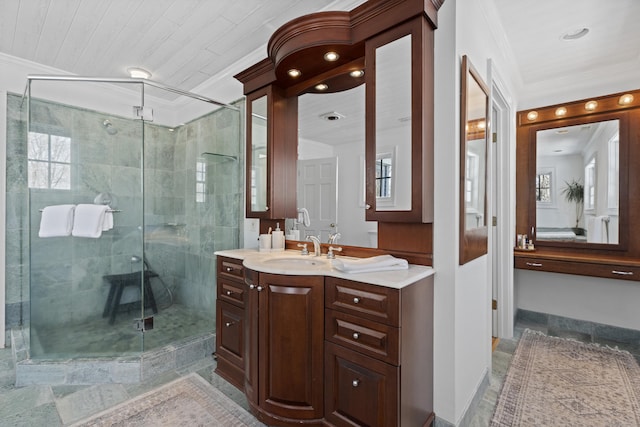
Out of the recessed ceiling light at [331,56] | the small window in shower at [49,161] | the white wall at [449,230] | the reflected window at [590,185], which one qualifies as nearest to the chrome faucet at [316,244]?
the white wall at [449,230]

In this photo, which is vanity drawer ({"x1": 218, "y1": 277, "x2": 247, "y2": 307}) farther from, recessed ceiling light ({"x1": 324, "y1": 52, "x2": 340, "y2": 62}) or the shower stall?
recessed ceiling light ({"x1": 324, "y1": 52, "x2": 340, "y2": 62})

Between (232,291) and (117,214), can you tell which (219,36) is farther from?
(232,291)

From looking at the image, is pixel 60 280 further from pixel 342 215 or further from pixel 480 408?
pixel 480 408

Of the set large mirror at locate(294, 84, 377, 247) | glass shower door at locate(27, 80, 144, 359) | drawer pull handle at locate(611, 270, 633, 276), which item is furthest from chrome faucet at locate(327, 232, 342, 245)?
drawer pull handle at locate(611, 270, 633, 276)

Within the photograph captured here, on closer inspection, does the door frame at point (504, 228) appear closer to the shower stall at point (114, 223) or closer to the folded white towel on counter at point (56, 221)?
the shower stall at point (114, 223)

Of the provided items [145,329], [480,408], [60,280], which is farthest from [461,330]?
[60,280]

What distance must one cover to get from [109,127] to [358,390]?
3.20 meters

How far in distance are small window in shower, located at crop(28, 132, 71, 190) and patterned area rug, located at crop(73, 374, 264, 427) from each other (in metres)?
1.95

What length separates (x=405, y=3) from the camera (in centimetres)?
159

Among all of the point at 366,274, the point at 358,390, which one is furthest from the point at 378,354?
the point at 366,274

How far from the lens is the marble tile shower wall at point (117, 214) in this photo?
2.66 m

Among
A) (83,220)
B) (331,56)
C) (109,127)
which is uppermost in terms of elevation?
(331,56)

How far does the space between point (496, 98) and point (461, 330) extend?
6.49ft

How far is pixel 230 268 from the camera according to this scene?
2240 mm
